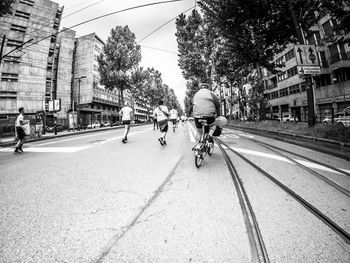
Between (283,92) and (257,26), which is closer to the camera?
(257,26)

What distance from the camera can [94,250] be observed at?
1.38 m

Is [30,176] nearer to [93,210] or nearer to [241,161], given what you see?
[93,210]

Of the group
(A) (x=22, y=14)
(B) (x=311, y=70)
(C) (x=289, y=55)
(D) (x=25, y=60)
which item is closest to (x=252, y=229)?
(B) (x=311, y=70)

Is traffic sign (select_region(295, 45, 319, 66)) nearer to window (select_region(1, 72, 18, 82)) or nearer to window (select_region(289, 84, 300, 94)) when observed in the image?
window (select_region(289, 84, 300, 94))

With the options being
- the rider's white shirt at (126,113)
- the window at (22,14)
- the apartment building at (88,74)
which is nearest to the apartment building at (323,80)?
the rider's white shirt at (126,113)

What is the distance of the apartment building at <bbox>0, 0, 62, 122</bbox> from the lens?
3722cm

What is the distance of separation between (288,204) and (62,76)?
56521 millimetres

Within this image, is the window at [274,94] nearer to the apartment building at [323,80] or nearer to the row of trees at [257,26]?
the apartment building at [323,80]

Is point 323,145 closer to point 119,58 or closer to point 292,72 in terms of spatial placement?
point 119,58

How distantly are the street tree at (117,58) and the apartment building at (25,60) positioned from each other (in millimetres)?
14671

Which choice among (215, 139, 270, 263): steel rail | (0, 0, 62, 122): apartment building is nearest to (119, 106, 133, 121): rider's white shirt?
(215, 139, 270, 263): steel rail

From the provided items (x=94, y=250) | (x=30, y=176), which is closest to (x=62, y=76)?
(x=30, y=176)

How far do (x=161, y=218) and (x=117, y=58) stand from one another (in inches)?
1350

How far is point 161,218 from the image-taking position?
1.85 m
